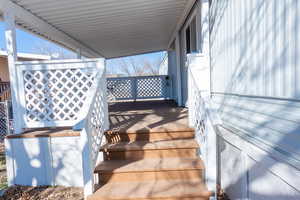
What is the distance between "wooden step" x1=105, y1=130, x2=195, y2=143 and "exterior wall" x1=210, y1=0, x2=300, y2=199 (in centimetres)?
54

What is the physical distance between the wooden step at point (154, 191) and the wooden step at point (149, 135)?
0.73 meters

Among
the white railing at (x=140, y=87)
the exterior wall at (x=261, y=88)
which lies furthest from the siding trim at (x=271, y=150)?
the white railing at (x=140, y=87)

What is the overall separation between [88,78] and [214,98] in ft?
6.69

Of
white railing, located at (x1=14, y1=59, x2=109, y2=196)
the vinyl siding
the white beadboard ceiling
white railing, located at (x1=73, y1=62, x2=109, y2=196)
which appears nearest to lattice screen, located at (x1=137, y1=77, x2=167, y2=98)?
the white beadboard ceiling

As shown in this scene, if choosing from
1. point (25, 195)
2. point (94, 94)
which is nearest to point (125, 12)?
point (94, 94)

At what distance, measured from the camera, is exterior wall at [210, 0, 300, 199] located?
4.44 ft

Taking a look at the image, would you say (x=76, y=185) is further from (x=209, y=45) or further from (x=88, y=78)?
(x=209, y=45)

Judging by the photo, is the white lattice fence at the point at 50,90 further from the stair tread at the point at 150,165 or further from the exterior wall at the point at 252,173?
the exterior wall at the point at 252,173

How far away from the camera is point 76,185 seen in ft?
9.32

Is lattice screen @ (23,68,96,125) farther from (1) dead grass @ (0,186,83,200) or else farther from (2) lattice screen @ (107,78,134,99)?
(2) lattice screen @ (107,78,134,99)

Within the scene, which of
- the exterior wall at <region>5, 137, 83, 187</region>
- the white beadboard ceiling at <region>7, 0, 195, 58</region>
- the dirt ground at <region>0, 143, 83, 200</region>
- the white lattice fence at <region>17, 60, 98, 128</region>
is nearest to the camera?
the dirt ground at <region>0, 143, 83, 200</region>

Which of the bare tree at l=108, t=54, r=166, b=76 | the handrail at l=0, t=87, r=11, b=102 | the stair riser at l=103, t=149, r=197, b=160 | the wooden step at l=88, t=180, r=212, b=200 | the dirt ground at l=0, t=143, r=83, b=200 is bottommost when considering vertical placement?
the dirt ground at l=0, t=143, r=83, b=200

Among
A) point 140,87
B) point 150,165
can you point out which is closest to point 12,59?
point 150,165

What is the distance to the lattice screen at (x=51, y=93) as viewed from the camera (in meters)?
2.98
